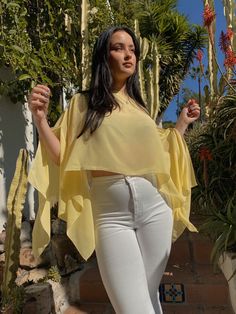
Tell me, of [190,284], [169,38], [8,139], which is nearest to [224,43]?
[190,284]

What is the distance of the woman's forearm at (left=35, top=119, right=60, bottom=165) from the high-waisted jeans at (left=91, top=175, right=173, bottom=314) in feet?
0.62

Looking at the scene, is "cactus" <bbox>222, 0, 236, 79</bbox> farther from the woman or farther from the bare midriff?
the bare midriff

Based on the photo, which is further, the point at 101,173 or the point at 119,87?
the point at 119,87

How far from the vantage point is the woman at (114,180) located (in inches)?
55.3

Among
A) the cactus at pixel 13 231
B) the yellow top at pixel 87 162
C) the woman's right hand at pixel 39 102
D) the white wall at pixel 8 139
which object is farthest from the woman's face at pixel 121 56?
the white wall at pixel 8 139

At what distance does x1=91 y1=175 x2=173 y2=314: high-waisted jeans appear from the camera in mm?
1368

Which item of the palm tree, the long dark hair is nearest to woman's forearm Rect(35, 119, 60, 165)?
the long dark hair

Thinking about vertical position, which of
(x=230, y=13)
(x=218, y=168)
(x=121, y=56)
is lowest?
(x=218, y=168)

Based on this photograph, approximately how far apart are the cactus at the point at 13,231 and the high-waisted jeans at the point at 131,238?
4.24 feet

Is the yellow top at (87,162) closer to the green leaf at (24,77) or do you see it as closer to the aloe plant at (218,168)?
the aloe plant at (218,168)

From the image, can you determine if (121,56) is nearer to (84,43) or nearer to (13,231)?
(13,231)

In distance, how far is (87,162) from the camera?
1473mm

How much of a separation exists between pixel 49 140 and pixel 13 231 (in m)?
1.30

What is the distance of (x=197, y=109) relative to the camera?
1742mm
